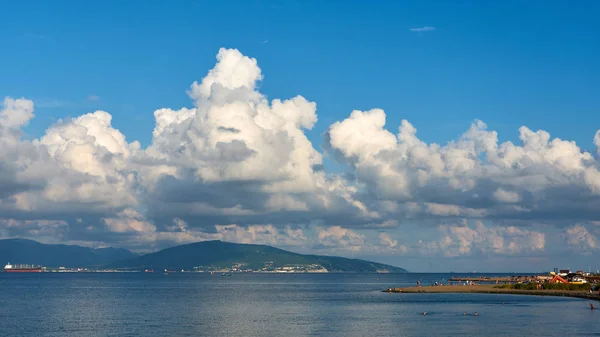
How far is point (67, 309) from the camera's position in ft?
579

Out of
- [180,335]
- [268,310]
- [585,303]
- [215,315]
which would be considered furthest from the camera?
[585,303]

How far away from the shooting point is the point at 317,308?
178875 millimetres

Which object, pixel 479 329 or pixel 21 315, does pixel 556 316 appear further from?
pixel 21 315

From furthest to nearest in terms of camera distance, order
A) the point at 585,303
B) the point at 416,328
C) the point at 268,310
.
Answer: the point at 585,303 < the point at 268,310 < the point at 416,328

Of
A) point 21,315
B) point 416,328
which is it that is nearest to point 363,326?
point 416,328

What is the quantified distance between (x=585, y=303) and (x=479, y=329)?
249 feet

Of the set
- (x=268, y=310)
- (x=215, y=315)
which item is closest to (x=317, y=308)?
(x=268, y=310)

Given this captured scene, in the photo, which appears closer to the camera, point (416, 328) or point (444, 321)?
point (416, 328)

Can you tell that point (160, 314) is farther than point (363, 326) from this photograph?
Yes

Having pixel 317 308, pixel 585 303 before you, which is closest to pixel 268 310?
pixel 317 308

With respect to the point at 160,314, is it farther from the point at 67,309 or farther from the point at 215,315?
the point at 67,309

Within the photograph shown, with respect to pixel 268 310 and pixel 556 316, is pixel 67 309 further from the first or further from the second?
pixel 556 316

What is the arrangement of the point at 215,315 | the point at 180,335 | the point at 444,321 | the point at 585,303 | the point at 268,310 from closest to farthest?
1. the point at 180,335
2. the point at 444,321
3. the point at 215,315
4. the point at 268,310
5. the point at 585,303

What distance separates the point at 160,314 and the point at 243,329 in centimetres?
3736
